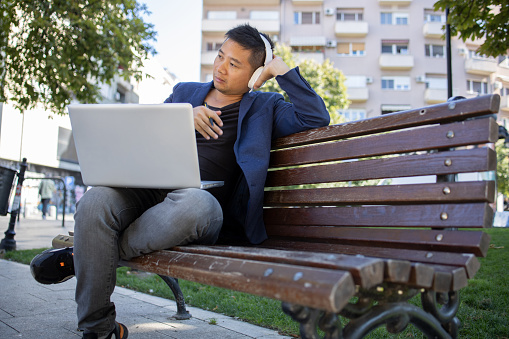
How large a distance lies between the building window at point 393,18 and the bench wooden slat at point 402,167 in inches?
1598

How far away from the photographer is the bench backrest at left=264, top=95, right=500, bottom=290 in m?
1.69

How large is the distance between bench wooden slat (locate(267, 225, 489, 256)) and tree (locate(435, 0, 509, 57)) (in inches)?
169

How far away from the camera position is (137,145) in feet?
6.78

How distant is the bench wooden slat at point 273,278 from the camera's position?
3.79 feet

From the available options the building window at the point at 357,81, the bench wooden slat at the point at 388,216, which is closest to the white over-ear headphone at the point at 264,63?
the bench wooden slat at the point at 388,216

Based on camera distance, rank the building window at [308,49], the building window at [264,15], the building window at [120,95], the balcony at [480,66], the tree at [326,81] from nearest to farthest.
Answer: the tree at [326,81] → the building window at [120,95] → the balcony at [480,66] → the building window at [308,49] → the building window at [264,15]

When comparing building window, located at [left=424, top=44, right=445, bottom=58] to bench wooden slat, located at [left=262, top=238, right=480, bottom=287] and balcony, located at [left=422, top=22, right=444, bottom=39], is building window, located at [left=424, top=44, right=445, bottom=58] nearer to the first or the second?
balcony, located at [left=422, top=22, right=444, bottom=39]

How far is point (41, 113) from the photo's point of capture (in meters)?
27.5

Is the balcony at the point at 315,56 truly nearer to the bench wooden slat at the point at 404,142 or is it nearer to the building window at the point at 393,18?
the building window at the point at 393,18

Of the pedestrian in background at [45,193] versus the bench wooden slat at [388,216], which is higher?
the pedestrian in background at [45,193]

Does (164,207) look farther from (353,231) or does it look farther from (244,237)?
(353,231)

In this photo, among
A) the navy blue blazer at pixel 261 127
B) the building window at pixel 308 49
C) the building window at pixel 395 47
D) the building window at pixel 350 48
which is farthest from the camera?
the building window at pixel 395 47

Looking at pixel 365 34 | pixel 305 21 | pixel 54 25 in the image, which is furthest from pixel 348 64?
pixel 54 25

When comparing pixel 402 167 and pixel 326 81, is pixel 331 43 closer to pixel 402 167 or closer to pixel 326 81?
pixel 326 81
